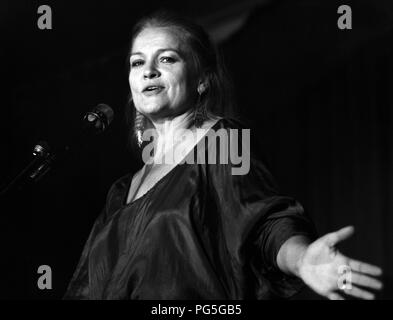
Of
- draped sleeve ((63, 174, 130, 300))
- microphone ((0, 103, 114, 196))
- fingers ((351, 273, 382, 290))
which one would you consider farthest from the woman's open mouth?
fingers ((351, 273, 382, 290))

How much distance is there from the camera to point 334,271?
99 centimetres

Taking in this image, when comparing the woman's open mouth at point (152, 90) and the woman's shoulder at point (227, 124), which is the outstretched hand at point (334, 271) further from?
the woman's open mouth at point (152, 90)

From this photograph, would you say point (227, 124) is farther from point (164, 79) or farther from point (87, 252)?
point (87, 252)

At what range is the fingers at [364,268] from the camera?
0.93 m

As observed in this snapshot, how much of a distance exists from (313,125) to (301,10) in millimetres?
315

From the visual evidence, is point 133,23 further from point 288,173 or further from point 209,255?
point 209,255

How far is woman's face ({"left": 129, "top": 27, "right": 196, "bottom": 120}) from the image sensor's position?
1.46m

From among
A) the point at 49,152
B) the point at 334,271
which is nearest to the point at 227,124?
the point at 49,152

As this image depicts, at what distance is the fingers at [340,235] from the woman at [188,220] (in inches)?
1.1

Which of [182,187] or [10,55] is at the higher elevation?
[10,55]
